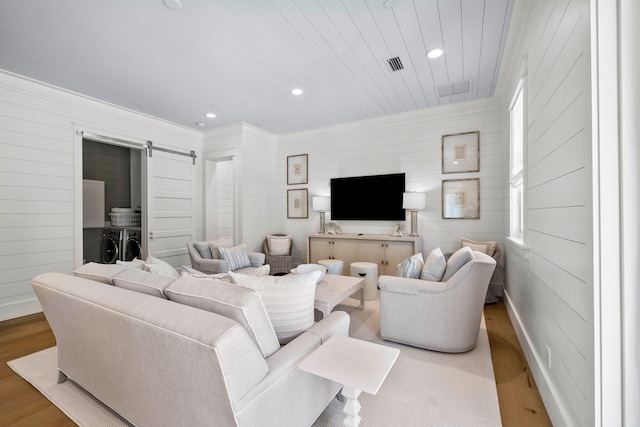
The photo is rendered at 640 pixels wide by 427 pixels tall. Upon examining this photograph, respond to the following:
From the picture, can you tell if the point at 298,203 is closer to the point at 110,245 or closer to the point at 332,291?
the point at 332,291

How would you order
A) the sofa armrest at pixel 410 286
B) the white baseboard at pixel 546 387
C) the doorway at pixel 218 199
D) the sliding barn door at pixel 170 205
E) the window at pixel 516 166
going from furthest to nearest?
the doorway at pixel 218 199, the sliding barn door at pixel 170 205, the window at pixel 516 166, the sofa armrest at pixel 410 286, the white baseboard at pixel 546 387

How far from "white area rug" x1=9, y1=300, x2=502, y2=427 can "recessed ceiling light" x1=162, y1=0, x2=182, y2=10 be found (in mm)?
2829

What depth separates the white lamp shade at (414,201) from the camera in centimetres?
417

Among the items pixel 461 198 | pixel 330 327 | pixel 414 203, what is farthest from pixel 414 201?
pixel 330 327

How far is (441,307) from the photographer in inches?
90.2

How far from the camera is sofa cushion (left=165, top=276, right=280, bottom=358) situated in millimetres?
1198

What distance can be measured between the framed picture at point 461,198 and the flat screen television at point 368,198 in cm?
65

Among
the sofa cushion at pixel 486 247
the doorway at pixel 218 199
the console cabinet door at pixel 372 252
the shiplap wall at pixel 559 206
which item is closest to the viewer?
the shiplap wall at pixel 559 206

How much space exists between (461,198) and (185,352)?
13.6 feet

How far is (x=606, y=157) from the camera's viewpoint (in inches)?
41.4

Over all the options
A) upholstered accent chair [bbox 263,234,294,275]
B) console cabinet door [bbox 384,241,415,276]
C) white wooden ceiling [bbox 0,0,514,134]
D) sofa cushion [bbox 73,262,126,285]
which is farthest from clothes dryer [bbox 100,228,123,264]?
console cabinet door [bbox 384,241,415,276]

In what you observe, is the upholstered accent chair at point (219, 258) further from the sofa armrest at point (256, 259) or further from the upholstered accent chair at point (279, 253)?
the upholstered accent chair at point (279, 253)

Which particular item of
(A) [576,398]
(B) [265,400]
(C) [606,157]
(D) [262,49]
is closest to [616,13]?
(C) [606,157]

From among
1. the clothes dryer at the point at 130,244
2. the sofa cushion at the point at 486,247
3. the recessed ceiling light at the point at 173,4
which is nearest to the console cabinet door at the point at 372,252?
the sofa cushion at the point at 486,247
